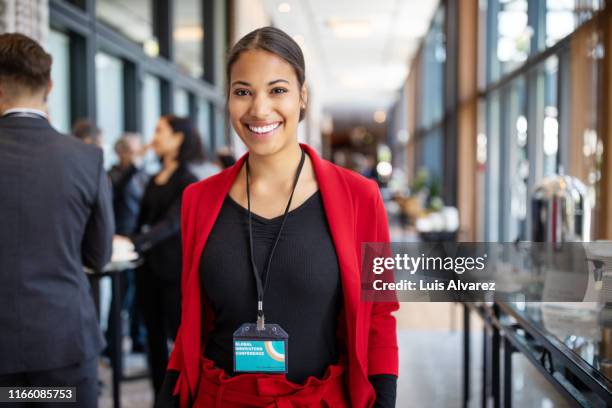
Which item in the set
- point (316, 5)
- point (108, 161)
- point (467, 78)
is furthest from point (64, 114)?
point (316, 5)

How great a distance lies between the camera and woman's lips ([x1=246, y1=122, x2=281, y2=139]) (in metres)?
1.22

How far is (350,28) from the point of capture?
36.9 feet

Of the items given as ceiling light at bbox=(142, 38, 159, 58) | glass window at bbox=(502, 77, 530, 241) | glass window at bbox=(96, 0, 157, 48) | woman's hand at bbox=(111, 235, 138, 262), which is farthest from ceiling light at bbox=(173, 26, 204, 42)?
woman's hand at bbox=(111, 235, 138, 262)

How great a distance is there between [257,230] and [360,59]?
1405 cm

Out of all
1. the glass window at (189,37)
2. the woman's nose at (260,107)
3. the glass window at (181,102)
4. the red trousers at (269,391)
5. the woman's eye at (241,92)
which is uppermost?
the glass window at (189,37)

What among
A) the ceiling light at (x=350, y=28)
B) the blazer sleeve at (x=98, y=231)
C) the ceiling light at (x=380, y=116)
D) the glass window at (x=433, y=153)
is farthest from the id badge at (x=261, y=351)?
the ceiling light at (x=380, y=116)

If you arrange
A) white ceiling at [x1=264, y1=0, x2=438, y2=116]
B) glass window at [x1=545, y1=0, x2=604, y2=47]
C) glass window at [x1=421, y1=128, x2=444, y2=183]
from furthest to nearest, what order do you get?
glass window at [x1=421, y1=128, x2=444, y2=183], white ceiling at [x1=264, y1=0, x2=438, y2=116], glass window at [x1=545, y1=0, x2=604, y2=47]

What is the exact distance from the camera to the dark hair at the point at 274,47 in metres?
1.21

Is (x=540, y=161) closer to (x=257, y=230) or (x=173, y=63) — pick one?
(x=173, y=63)

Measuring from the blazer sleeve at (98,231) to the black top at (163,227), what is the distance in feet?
3.75

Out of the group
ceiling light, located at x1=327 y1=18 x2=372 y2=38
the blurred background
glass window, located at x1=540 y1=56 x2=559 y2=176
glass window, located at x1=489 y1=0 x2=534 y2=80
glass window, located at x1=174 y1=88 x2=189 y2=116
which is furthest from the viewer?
ceiling light, located at x1=327 y1=18 x2=372 y2=38

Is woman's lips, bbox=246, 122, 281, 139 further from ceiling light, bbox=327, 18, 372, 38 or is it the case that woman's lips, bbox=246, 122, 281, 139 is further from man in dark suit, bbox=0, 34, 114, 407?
ceiling light, bbox=327, 18, 372, 38

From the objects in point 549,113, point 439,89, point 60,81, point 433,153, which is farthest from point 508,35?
point 433,153

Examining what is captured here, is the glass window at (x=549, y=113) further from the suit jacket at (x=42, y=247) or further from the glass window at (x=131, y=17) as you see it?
the suit jacket at (x=42, y=247)
